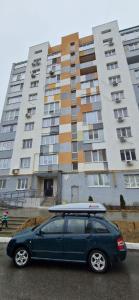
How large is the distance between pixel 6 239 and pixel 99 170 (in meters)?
13.9

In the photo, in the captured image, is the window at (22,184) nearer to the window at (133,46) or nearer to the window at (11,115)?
the window at (11,115)

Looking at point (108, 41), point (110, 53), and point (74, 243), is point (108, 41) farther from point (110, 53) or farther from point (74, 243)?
point (74, 243)

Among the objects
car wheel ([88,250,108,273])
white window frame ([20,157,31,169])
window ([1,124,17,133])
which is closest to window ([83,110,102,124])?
white window frame ([20,157,31,169])

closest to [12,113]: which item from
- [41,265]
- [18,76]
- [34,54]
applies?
[18,76]

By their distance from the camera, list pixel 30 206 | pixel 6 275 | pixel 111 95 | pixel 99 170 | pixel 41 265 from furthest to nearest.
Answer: pixel 111 95, pixel 99 170, pixel 30 206, pixel 41 265, pixel 6 275

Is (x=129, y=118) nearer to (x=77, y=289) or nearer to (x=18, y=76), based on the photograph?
(x=77, y=289)

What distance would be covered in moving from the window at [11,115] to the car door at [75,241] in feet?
80.5

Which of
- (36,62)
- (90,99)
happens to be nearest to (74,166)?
(90,99)

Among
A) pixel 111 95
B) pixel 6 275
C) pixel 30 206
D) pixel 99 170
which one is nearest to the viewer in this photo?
pixel 6 275

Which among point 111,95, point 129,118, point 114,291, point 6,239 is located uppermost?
point 111,95

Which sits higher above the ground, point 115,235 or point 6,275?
point 115,235

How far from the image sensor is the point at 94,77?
2619cm

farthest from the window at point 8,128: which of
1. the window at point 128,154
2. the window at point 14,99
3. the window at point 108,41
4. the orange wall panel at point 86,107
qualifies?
the window at point 108,41

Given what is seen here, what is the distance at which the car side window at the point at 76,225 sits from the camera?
5195 mm
